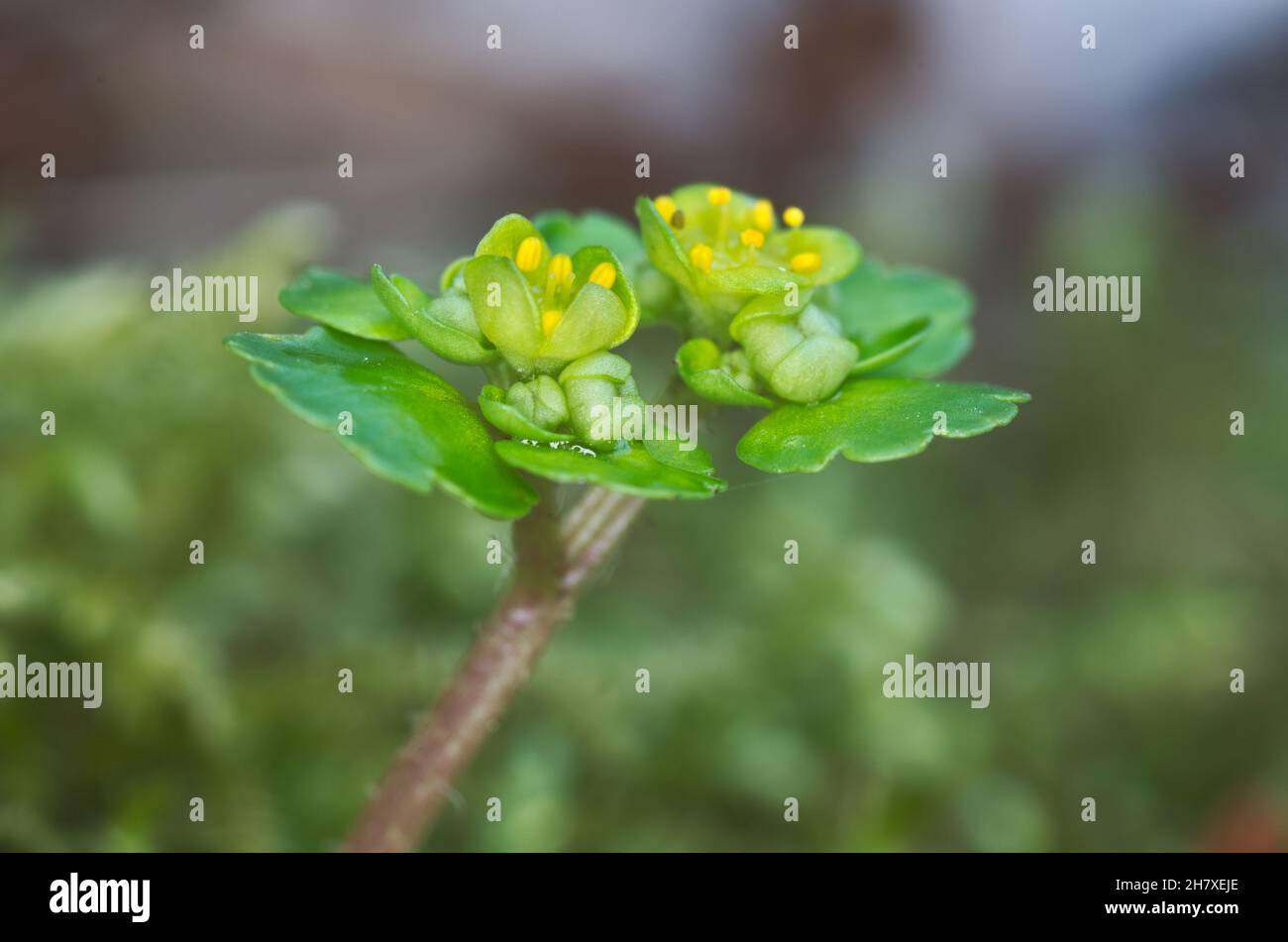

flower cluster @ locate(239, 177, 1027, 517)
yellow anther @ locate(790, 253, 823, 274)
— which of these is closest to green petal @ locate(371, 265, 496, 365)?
flower cluster @ locate(239, 177, 1027, 517)

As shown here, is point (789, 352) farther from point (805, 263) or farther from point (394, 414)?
point (394, 414)

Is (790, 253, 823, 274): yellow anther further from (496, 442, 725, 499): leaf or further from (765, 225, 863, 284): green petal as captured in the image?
(496, 442, 725, 499): leaf

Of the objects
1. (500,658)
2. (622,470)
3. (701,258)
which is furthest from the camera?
(500,658)

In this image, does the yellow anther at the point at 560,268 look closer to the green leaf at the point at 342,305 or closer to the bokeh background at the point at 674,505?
the green leaf at the point at 342,305

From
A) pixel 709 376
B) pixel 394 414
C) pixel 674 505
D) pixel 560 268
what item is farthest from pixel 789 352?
pixel 674 505

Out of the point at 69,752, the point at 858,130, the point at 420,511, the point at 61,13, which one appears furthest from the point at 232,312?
the point at 858,130

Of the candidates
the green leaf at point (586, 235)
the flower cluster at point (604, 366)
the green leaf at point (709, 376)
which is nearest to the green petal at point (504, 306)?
the flower cluster at point (604, 366)
